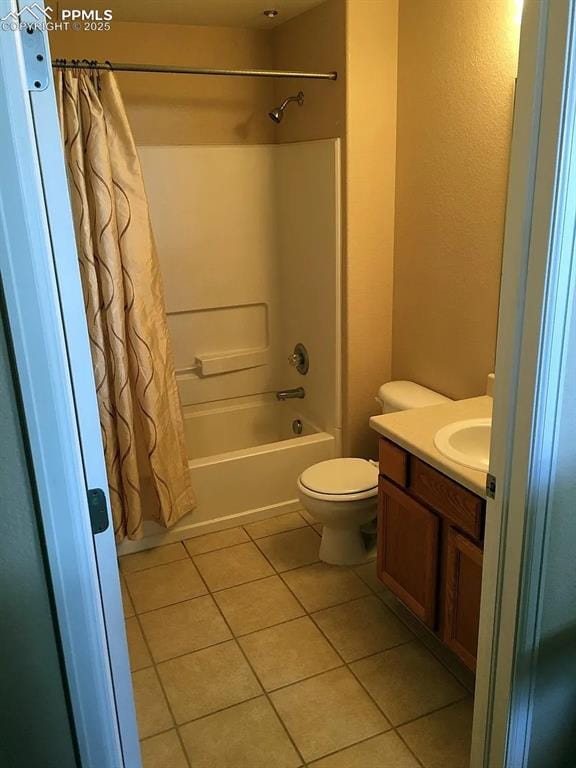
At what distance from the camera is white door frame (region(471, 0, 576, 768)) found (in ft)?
3.75

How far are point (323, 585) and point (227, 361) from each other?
4.62 ft

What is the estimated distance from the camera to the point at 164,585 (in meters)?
2.74

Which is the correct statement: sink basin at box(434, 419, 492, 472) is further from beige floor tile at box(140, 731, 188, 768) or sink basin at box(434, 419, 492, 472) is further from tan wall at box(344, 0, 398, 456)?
beige floor tile at box(140, 731, 188, 768)

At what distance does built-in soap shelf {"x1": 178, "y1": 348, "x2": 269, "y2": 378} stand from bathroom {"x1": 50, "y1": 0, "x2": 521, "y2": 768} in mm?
15

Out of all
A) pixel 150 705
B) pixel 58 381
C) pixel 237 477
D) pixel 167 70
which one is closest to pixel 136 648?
pixel 150 705

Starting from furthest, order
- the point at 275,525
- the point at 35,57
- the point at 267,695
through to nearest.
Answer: the point at 275,525 → the point at 267,695 → the point at 35,57

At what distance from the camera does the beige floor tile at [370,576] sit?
105 inches

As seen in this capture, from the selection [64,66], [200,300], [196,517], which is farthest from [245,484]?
[64,66]

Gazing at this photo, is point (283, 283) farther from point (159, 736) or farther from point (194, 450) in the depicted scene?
point (159, 736)

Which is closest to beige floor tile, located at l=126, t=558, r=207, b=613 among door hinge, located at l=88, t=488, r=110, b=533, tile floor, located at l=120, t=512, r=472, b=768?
tile floor, located at l=120, t=512, r=472, b=768

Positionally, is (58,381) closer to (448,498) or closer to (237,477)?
(448,498)

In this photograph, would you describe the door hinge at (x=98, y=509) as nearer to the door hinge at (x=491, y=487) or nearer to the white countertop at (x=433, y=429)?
the door hinge at (x=491, y=487)

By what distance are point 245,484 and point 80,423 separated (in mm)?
2088

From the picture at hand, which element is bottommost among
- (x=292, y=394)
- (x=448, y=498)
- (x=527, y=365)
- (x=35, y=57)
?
(x=292, y=394)
